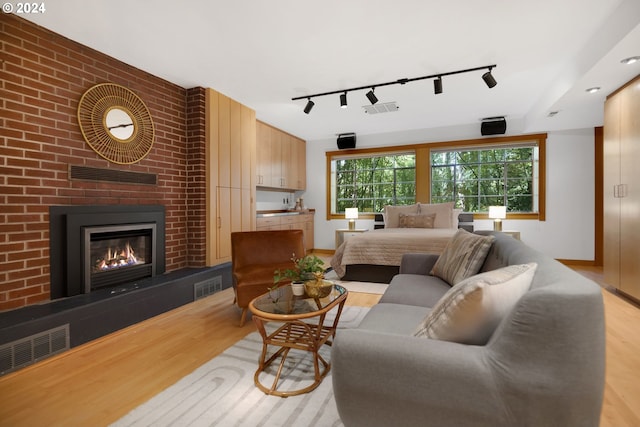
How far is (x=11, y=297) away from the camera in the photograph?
2.36 meters

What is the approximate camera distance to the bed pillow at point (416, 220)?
5.11 m

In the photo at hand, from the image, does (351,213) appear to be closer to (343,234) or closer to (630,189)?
(343,234)

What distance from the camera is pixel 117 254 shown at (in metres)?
3.16

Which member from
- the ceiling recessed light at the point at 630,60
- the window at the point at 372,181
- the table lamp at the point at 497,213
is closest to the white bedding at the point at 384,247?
the table lamp at the point at 497,213

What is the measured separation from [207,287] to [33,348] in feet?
5.55

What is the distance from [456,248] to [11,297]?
11.3 ft

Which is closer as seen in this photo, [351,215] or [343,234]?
[351,215]

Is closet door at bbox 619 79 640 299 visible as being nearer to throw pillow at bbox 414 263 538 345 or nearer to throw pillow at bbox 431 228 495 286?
throw pillow at bbox 431 228 495 286

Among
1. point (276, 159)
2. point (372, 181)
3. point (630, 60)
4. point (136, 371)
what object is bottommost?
point (136, 371)

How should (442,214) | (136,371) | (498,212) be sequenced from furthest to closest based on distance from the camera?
(498,212) < (442,214) < (136,371)

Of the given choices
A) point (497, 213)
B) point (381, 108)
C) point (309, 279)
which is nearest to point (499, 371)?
point (309, 279)

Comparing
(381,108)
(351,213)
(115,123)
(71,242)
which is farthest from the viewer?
(351,213)

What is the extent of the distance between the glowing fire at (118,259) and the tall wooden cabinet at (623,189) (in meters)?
5.24

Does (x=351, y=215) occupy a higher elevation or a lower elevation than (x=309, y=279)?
higher
